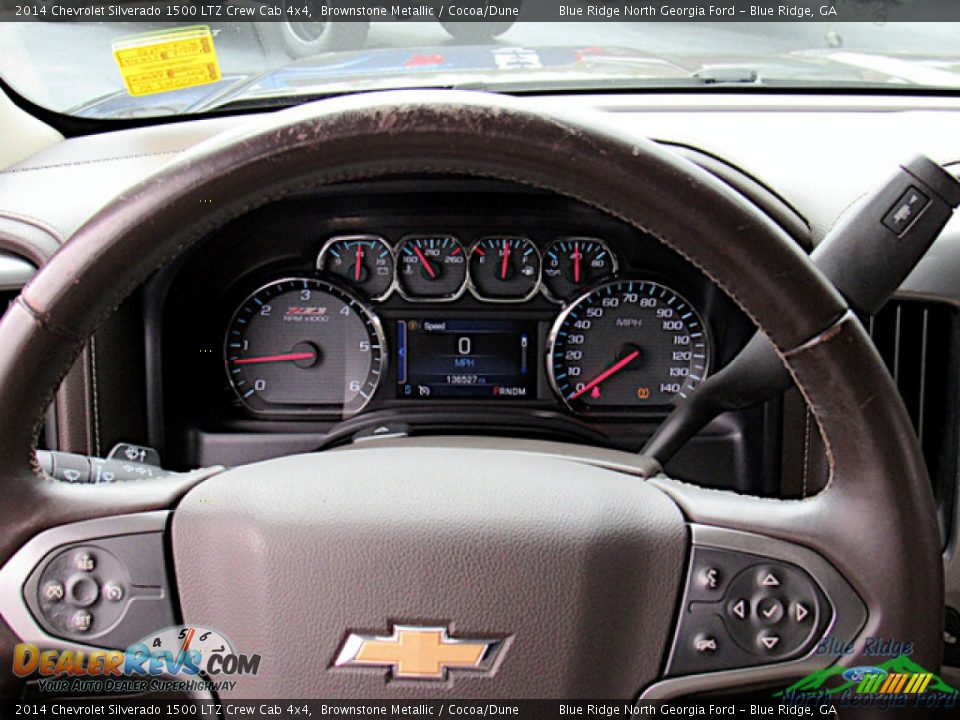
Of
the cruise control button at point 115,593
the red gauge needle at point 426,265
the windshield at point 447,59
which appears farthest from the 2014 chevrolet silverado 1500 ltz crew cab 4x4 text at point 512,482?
the windshield at point 447,59

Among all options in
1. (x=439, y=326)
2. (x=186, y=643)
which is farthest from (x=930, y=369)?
(x=186, y=643)

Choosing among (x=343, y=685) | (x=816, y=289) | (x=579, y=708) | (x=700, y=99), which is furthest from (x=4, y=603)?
(x=700, y=99)

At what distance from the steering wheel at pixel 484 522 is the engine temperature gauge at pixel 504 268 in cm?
107

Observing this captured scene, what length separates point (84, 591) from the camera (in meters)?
1.03

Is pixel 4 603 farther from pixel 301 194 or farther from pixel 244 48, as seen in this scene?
pixel 244 48

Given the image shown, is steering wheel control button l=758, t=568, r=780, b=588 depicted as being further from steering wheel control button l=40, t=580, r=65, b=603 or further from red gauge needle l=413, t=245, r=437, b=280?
red gauge needle l=413, t=245, r=437, b=280

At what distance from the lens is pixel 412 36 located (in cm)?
236

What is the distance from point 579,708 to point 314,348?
4.29ft

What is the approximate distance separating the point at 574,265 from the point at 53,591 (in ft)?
4.38

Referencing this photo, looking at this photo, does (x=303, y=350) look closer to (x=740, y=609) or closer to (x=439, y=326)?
(x=439, y=326)

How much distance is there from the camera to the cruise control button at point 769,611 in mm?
996

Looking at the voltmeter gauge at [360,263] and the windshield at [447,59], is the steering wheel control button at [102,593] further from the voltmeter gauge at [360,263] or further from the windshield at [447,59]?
the windshield at [447,59]

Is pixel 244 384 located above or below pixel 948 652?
above

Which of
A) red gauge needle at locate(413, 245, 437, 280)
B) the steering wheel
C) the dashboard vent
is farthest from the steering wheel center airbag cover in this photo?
red gauge needle at locate(413, 245, 437, 280)
